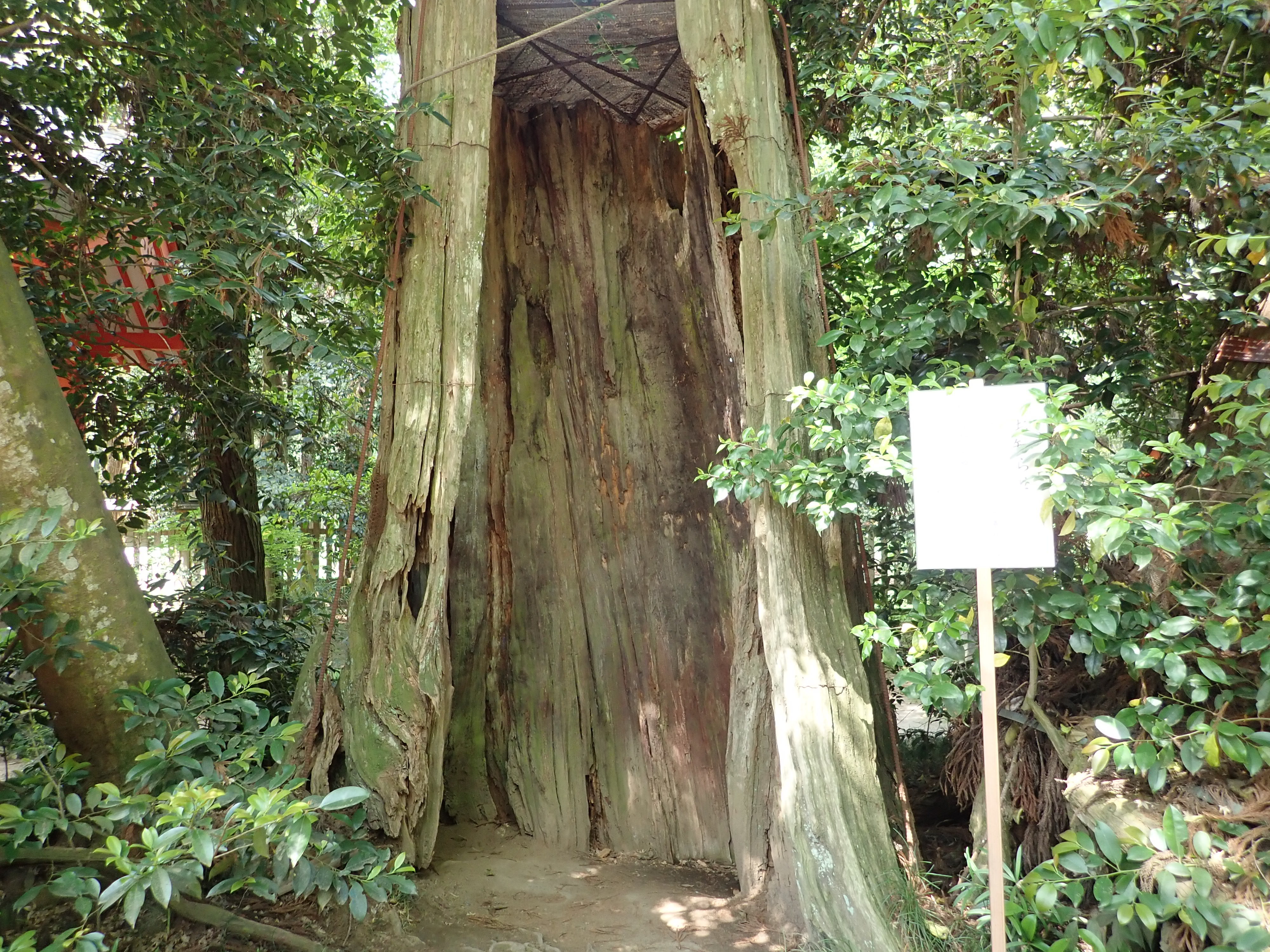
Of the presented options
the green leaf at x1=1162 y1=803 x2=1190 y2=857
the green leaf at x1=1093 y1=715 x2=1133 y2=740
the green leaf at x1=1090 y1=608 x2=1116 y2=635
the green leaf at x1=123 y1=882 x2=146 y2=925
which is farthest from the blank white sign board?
the green leaf at x1=123 y1=882 x2=146 y2=925

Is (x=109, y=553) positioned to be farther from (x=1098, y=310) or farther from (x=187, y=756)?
(x=1098, y=310)

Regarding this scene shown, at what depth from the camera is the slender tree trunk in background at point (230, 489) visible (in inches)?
163

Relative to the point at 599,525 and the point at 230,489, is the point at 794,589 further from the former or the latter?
the point at 230,489

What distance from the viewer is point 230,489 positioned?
15.5 ft

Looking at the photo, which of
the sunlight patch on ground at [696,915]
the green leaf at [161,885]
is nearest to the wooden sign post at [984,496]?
the sunlight patch on ground at [696,915]

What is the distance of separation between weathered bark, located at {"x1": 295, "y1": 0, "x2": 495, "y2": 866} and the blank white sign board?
1.61 meters

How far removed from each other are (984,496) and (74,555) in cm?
233

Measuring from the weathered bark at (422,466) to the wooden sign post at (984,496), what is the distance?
1614 mm

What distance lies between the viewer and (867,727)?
2.75 meters

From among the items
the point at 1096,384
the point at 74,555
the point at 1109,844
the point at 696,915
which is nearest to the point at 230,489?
the point at 74,555

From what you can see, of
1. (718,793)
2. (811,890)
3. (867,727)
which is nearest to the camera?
(811,890)

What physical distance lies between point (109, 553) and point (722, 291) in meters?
2.37

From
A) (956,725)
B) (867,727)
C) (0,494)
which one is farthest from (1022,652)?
(0,494)

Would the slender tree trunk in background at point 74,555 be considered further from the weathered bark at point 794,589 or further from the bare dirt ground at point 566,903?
the weathered bark at point 794,589
